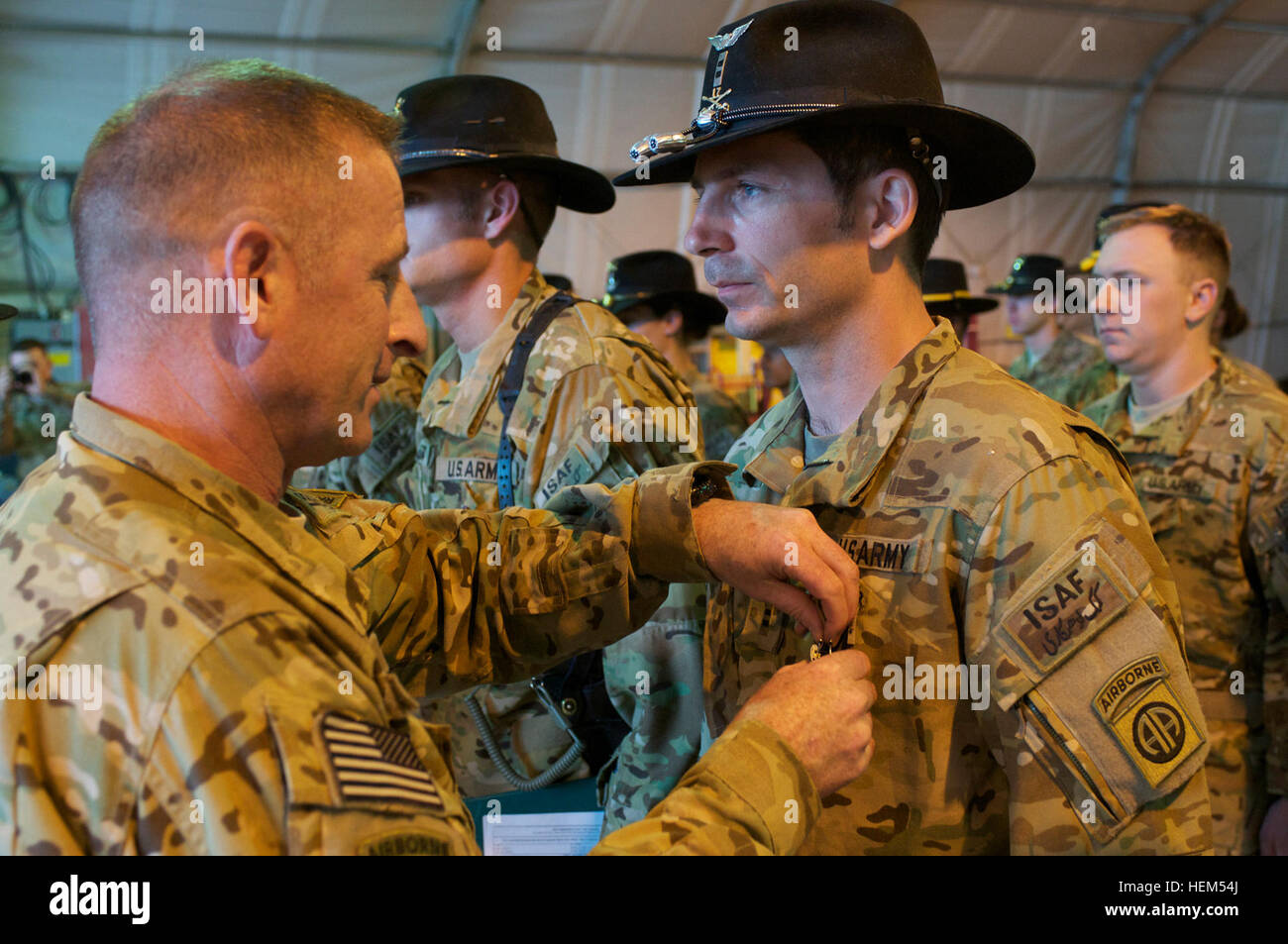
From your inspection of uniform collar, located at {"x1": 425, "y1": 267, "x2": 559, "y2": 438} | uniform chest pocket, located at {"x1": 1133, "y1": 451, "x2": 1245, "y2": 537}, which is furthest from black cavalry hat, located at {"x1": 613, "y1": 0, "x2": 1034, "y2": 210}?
uniform chest pocket, located at {"x1": 1133, "y1": 451, "x2": 1245, "y2": 537}

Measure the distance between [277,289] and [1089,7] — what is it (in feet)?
40.7

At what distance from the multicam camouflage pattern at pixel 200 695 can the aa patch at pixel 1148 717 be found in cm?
50

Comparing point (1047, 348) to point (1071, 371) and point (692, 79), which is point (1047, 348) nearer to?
point (1071, 371)

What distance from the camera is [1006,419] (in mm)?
1728

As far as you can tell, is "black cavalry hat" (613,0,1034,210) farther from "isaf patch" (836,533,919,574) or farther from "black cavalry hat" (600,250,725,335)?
"black cavalry hat" (600,250,725,335)

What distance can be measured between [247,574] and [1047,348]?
7.88 m

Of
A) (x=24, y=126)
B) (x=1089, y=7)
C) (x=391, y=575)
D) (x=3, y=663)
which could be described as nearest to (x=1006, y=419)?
(x=391, y=575)

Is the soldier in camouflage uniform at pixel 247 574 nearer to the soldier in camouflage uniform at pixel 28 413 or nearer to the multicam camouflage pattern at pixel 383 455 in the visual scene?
the multicam camouflage pattern at pixel 383 455

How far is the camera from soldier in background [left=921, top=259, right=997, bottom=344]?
21.0 ft

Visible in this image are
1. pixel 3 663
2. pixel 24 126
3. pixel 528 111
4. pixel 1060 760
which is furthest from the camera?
pixel 24 126

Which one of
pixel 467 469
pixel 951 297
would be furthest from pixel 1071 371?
pixel 467 469

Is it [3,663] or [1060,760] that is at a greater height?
[3,663]

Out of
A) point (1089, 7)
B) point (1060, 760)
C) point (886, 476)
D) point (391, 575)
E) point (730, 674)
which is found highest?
point (1089, 7)
